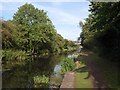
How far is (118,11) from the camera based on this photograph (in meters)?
23.7

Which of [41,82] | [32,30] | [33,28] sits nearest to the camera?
[41,82]

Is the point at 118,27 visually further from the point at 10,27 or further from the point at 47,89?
the point at 10,27

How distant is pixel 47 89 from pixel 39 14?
48.6 m

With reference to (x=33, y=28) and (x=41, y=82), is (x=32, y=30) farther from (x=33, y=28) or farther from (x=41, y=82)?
(x=41, y=82)

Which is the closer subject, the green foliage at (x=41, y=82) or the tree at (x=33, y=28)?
the green foliage at (x=41, y=82)

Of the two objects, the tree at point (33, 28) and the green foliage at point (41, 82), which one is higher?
the tree at point (33, 28)

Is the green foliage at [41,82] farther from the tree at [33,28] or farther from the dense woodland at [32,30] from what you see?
the tree at [33,28]

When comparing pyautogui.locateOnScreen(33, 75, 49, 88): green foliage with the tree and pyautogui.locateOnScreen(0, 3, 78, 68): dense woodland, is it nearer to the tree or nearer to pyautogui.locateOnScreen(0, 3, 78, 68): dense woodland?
pyautogui.locateOnScreen(0, 3, 78, 68): dense woodland

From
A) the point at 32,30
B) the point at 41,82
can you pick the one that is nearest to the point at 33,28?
the point at 32,30

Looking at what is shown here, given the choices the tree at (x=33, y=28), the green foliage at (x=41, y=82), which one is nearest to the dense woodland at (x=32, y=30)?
the tree at (x=33, y=28)

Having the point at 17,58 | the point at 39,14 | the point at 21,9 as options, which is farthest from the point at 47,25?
the point at 17,58

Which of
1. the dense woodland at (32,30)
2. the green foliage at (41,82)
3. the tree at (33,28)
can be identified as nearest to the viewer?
the green foliage at (41,82)

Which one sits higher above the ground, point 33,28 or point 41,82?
point 33,28

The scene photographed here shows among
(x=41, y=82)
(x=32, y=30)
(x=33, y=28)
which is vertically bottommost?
(x=41, y=82)
